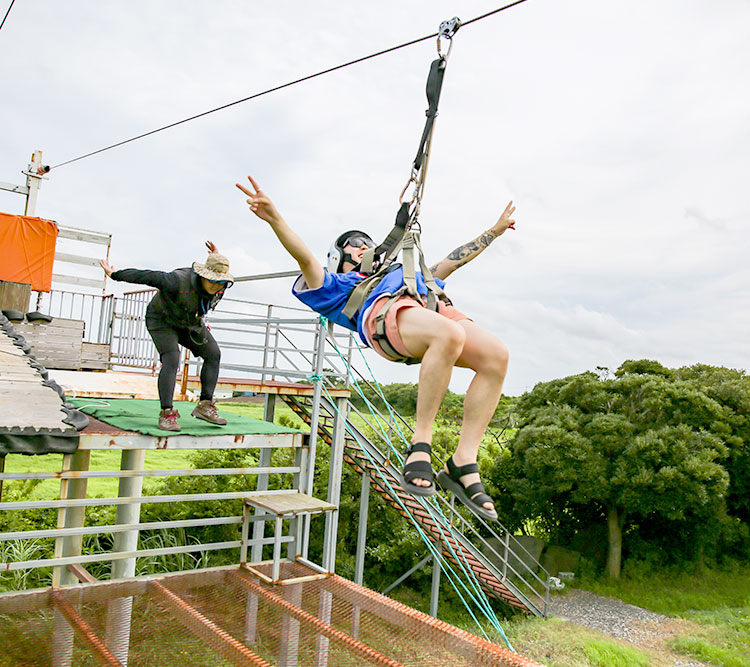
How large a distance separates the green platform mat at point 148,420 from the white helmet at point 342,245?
8.33ft

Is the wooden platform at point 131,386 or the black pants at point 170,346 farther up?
the black pants at point 170,346

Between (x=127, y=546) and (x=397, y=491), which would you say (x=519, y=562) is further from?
(x=127, y=546)

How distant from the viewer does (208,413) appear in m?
5.26

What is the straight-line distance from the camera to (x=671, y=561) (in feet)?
44.2

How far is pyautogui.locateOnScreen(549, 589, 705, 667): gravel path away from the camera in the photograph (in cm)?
1027

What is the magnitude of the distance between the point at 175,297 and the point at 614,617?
10323mm

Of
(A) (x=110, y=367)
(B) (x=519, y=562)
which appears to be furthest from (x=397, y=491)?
(A) (x=110, y=367)

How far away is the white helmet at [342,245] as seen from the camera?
293 cm

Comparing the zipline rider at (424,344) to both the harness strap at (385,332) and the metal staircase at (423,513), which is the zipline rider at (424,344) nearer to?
the harness strap at (385,332)

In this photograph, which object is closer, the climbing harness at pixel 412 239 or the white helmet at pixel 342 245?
the climbing harness at pixel 412 239

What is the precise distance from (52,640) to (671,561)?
13.4m

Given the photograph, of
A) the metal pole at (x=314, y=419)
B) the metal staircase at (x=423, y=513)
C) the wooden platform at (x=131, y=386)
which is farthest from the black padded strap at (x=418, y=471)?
the metal staircase at (x=423, y=513)

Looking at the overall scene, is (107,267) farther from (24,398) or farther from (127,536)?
(127,536)

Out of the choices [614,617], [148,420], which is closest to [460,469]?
[148,420]
